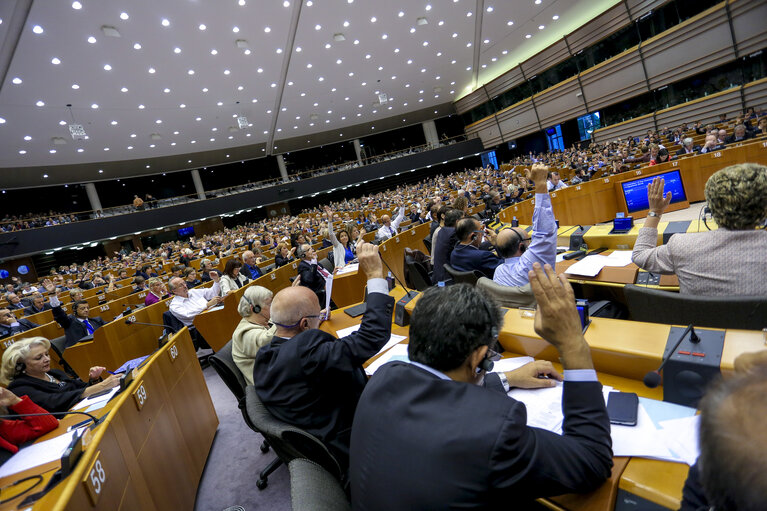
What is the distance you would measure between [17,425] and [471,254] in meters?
3.10

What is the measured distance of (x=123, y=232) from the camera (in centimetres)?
1848

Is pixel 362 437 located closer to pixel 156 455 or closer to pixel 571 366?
pixel 571 366

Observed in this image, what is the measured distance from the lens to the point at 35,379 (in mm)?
2291

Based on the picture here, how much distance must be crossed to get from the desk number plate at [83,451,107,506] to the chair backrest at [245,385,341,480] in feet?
1.84

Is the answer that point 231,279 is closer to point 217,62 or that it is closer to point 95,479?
point 95,479

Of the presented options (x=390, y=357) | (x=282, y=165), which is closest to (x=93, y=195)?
(x=282, y=165)

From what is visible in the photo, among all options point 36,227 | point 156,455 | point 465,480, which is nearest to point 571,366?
point 465,480

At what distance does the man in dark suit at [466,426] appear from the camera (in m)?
0.79

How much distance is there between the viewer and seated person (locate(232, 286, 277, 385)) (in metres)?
2.45

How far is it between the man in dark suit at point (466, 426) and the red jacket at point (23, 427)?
1948mm

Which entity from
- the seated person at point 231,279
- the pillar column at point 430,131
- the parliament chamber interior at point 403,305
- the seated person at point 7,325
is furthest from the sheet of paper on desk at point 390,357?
the pillar column at point 430,131

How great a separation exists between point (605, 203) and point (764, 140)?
2.43m

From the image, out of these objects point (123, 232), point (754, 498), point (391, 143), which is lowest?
point (754, 498)

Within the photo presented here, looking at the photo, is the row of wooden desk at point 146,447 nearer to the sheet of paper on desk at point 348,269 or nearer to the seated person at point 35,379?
the seated person at point 35,379
